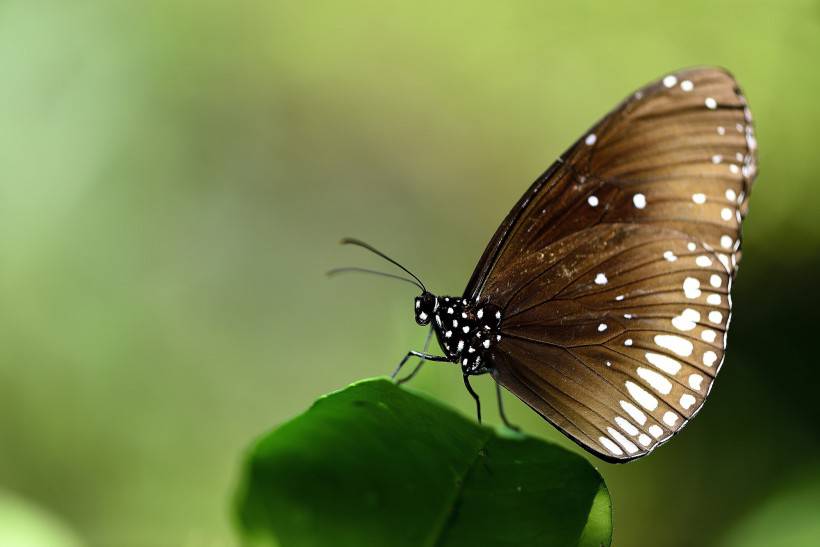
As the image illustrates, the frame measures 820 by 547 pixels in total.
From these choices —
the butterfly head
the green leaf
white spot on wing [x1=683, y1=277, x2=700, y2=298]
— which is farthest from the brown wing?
the green leaf

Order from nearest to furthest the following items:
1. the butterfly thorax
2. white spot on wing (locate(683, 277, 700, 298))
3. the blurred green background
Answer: white spot on wing (locate(683, 277, 700, 298)) → the butterfly thorax → the blurred green background

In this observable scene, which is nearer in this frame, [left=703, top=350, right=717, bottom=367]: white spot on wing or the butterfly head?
[left=703, top=350, right=717, bottom=367]: white spot on wing

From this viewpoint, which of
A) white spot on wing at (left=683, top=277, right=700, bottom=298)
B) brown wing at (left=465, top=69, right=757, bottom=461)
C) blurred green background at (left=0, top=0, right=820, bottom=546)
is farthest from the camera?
blurred green background at (left=0, top=0, right=820, bottom=546)

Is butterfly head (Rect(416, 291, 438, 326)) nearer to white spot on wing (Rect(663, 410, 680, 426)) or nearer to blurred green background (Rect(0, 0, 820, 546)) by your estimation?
white spot on wing (Rect(663, 410, 680, 426))

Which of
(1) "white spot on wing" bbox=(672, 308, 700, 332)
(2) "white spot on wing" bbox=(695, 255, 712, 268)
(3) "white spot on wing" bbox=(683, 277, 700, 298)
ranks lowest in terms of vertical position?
(1) "white spot on wing" bbox=(672, 308, 700, 332)

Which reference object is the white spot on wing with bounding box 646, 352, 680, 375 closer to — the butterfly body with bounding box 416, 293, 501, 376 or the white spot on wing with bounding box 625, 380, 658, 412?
the white spot on wing with bounding box 625, 380, 658, 412

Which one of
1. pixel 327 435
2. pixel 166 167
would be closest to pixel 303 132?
pixel 166 167

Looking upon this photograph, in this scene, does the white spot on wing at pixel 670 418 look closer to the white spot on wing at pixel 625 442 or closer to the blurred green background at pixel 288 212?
the white spot on wing at pixel 625 442

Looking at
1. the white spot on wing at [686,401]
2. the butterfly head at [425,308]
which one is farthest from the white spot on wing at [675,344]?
the butterfly head at [425,308]

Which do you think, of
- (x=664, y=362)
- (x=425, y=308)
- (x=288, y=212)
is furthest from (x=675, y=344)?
(x=288, y=212)

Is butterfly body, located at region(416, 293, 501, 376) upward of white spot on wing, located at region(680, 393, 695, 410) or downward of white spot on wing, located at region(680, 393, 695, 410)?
downward
